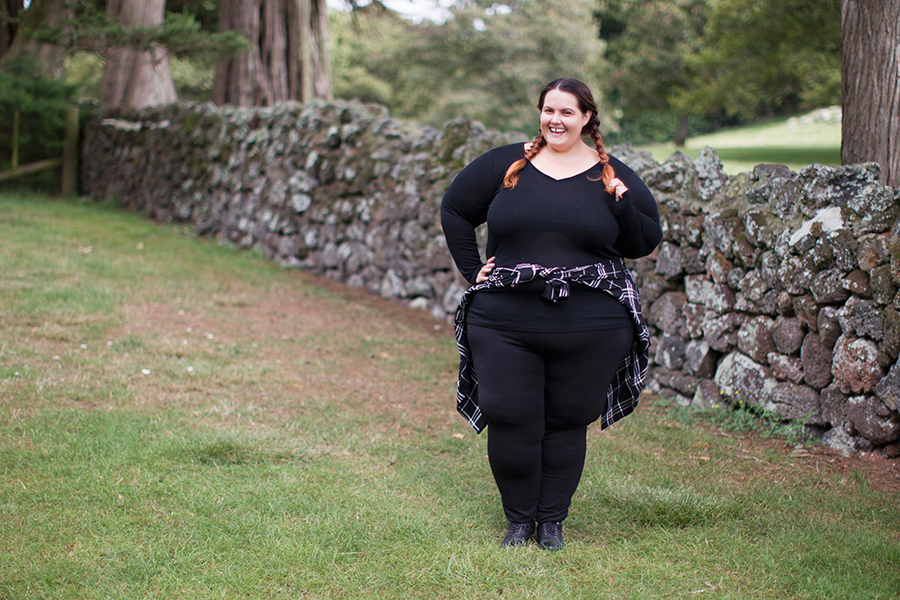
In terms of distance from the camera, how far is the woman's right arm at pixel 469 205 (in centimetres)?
306

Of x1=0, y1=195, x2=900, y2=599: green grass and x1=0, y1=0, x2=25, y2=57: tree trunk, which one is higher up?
x1=0, y1=0, x2=25, y2=57: tree trunk

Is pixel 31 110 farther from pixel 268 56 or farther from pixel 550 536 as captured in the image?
pixel 550 536

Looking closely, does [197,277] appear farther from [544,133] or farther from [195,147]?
[544,133]

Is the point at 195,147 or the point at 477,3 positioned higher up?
the point at 477,3

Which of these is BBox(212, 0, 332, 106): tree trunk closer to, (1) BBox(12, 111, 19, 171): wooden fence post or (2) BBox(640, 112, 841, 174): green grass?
(1) BBox(12, 111, 19, 171): wooden fence post

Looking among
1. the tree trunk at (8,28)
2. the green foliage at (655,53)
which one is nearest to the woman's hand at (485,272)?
the tree trunk at (8,28)

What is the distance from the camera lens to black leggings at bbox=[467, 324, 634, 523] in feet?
9.66

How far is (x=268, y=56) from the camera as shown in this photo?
40.9ft

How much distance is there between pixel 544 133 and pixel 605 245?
490 mm

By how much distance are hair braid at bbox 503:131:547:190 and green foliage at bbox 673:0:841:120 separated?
39.8 feet

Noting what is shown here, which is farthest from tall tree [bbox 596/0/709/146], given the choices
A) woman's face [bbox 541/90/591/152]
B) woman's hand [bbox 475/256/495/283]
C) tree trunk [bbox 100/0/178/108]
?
woman's hand [bbox 475/256/495/283]

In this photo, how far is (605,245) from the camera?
2955mm

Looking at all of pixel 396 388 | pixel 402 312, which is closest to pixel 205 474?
pixel 396 388

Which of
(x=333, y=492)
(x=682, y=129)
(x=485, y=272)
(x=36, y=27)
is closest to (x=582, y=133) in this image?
(x=485, y=272)
